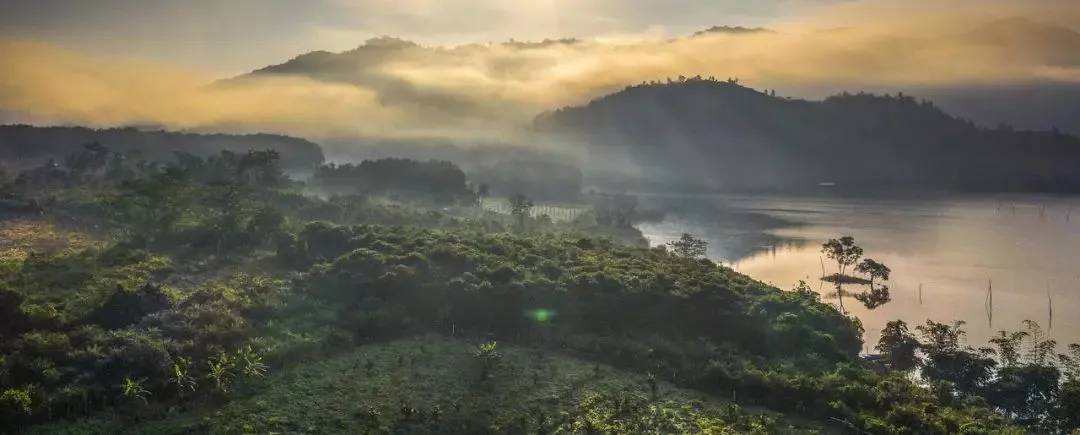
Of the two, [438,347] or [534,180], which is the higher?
[534,180]

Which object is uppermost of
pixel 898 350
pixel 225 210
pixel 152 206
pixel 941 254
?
pixel 152 206

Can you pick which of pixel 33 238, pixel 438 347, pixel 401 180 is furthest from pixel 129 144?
pixel 438 347

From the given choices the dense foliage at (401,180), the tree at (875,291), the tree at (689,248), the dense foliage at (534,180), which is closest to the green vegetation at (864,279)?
the tree at (875,291)

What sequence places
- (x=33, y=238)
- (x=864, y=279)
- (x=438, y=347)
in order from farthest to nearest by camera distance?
(x=864, y=279) → (x=33, y=238) → (x=438, y=347)

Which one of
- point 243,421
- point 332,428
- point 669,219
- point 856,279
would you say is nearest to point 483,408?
point 332,428

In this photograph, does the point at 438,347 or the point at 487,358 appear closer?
the point at 487,358

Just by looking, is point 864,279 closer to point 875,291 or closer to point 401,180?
point 875,291

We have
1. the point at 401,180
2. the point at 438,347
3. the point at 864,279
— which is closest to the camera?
the point at 438,347
